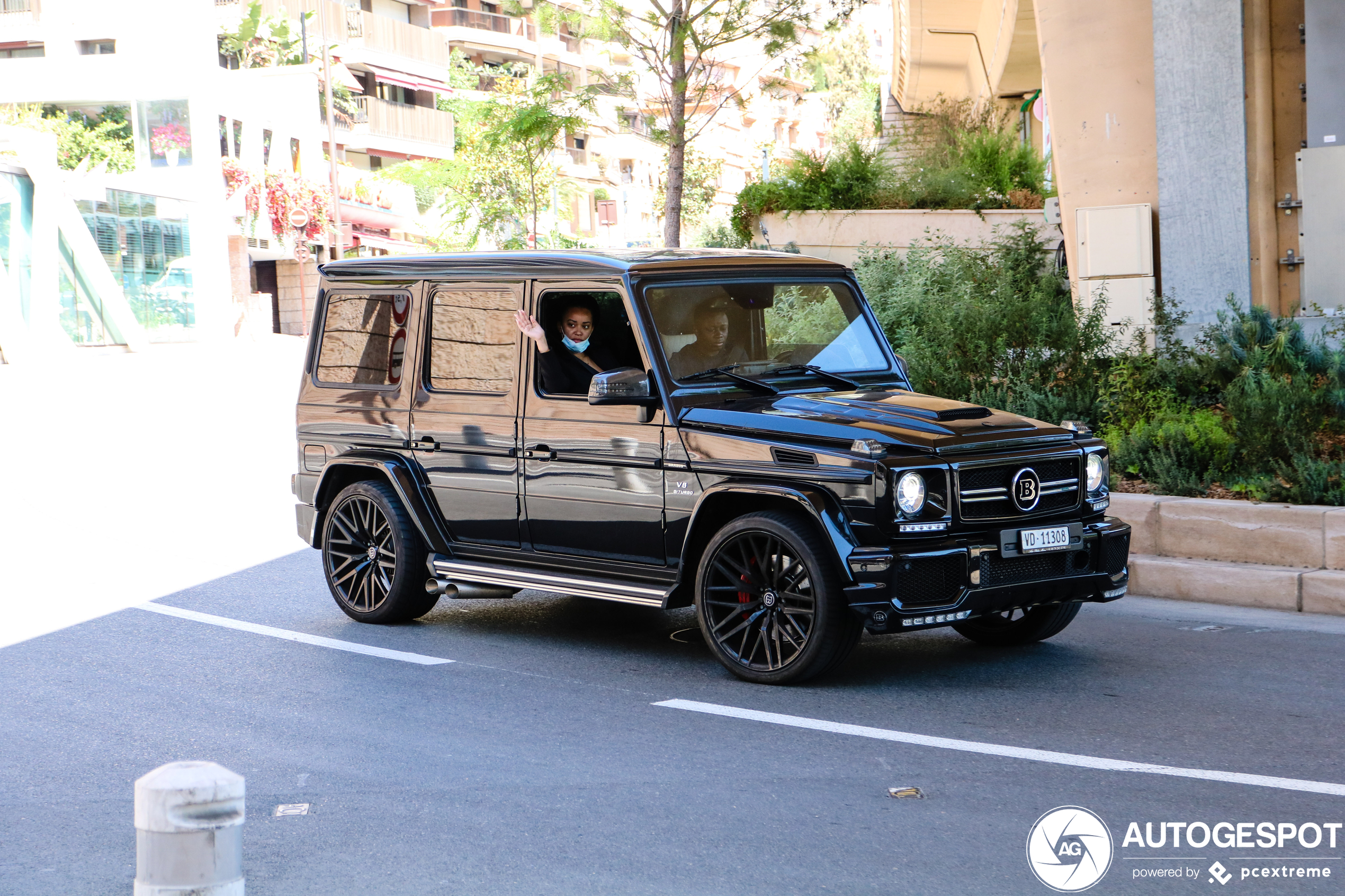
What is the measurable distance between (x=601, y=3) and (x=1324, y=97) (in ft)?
25.3

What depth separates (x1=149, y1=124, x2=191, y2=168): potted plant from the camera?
163ft

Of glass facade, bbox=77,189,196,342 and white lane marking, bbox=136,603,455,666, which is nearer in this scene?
white lane marking, bbox=136,603,455,666

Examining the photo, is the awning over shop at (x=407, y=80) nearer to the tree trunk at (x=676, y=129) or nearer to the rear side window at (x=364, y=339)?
the tree trunk at (x=676, y=129)

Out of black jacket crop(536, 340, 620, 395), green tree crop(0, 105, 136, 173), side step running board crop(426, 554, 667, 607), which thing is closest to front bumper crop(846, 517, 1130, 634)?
side step running board crop(426, 554, 667, 607)

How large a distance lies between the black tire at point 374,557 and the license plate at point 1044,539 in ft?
10.5

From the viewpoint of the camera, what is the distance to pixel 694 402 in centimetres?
707

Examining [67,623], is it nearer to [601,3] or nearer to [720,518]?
[720,518]

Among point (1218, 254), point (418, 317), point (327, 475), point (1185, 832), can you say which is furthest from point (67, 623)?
point (1218, 254)

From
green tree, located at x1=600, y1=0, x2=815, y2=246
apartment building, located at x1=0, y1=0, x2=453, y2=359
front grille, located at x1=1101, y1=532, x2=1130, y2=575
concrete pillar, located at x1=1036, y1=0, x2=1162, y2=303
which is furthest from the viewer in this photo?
apartment building, located at x1=0, y1=0, x2=453, y2=359

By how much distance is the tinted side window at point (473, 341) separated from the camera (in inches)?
307

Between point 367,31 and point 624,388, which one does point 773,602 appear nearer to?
point 624,388

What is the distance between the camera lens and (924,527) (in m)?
6.32

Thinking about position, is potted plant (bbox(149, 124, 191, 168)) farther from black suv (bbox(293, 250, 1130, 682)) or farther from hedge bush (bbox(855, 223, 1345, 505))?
black suv (bbox(293, 250, 1130, 682))

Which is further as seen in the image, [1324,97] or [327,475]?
[1324,97]
